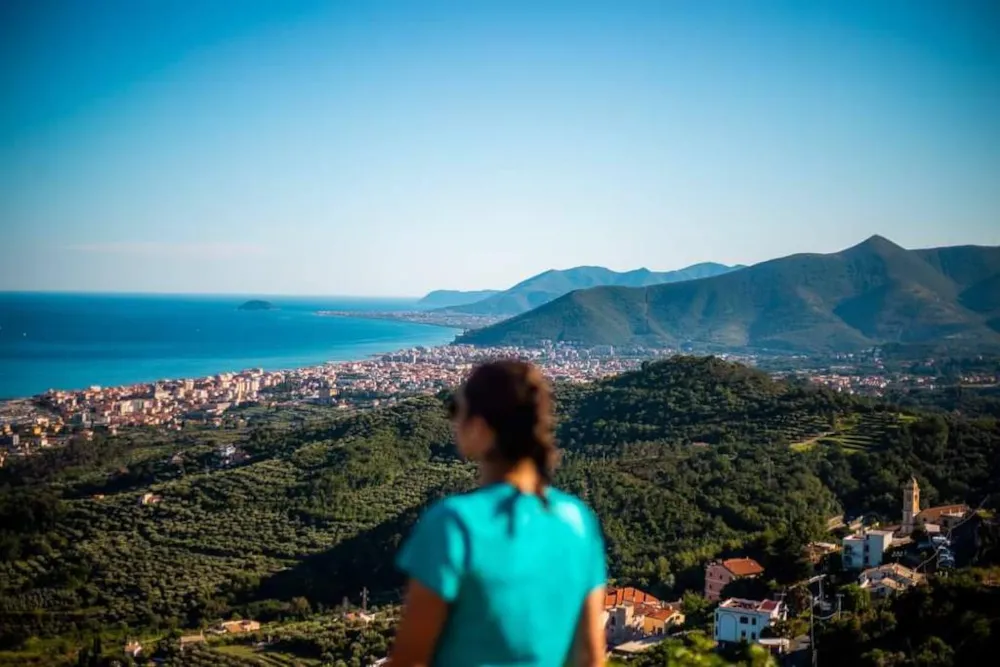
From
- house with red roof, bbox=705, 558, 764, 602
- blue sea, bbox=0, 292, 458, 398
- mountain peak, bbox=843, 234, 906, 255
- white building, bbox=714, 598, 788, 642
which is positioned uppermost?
mountain peak, bbox=843, 234, 906, 255

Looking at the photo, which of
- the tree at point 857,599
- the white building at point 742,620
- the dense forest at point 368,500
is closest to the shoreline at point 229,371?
the dense forest at point 368,500

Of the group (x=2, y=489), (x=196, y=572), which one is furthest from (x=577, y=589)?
(x=2, y=489)

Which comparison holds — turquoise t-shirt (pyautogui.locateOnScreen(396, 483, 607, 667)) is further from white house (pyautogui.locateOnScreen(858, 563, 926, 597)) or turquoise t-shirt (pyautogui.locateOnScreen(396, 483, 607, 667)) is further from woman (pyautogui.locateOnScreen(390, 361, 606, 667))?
white house (pyautogui.locateOnScreen(858, 563, 926, 597))

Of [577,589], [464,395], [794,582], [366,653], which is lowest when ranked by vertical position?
[366,653]

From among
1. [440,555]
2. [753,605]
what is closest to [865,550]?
[753,605]

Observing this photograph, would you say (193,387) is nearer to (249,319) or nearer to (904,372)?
(904,372)

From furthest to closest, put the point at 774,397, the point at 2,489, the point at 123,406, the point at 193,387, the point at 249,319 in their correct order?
the point at 249,319, the point at 193,387, the point at 123,406, the point at 774,397, the point at 2,489

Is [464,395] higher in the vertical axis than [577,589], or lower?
higher

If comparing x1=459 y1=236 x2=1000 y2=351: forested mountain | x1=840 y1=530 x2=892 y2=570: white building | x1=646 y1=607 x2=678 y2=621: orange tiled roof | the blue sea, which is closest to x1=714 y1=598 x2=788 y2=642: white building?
x1=646 y1=607 x2=678 y2=621: orange tiled roof
